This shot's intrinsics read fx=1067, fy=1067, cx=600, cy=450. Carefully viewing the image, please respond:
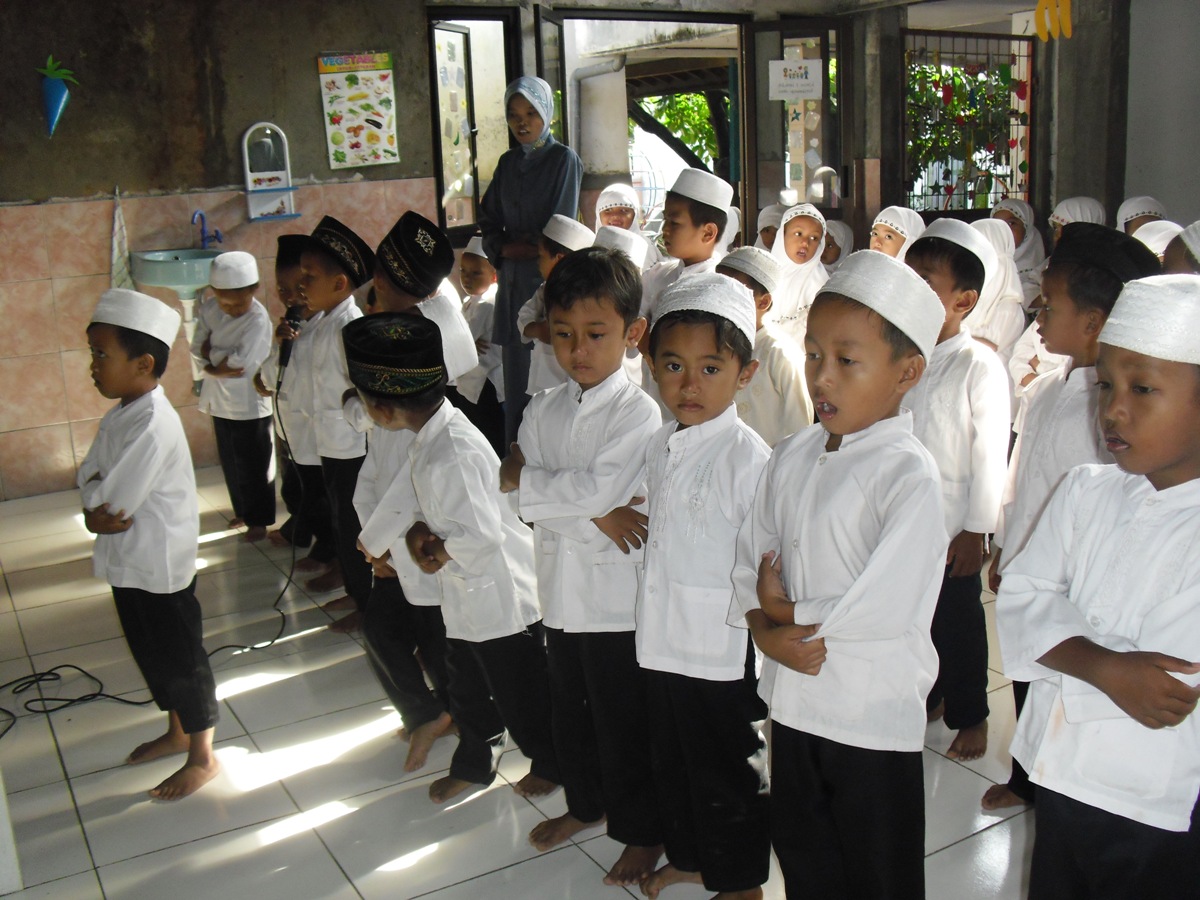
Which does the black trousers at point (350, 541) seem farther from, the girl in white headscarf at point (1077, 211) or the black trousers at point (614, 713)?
the girl in white headscarf at point (1077, 211)

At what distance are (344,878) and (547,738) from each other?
19.9 inches

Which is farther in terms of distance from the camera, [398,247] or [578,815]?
[398,247]

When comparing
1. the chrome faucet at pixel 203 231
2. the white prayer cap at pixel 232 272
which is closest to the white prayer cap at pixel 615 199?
the chrome faucet at pixel 203 231

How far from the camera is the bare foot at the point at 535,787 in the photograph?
2.42 metres

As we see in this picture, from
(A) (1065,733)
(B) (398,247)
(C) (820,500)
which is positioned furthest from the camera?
(B) (398,247)

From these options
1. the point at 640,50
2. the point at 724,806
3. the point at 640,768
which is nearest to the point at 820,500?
the point at 724,806

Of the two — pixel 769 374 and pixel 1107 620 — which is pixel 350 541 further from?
pixel 1107 620

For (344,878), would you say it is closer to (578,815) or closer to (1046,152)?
(578,815)

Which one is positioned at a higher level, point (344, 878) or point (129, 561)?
point (129, 561)

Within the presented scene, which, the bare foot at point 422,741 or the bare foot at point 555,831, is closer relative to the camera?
the bare foot at point 555,831

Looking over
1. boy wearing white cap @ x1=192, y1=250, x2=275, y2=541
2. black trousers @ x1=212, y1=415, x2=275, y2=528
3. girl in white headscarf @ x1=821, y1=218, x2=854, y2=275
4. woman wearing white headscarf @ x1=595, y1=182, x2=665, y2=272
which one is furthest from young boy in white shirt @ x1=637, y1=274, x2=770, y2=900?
girl in white headscarf @ x1=821, y1=218, x2=854, y2=275

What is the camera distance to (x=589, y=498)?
6.42 feet

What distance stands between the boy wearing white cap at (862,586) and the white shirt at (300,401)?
2.16 metres

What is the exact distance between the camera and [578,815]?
7.32 feet
